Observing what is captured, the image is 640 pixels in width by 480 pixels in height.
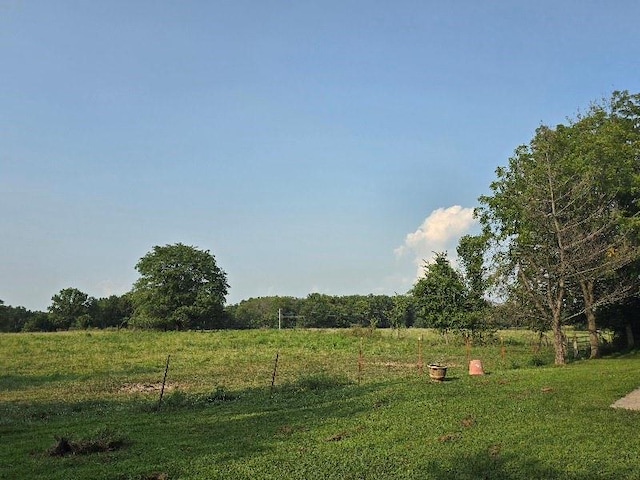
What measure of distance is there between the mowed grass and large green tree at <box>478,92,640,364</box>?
415cm

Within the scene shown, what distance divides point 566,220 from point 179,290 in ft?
185

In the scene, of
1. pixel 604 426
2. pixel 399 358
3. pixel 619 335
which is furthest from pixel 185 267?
pixel 604 426

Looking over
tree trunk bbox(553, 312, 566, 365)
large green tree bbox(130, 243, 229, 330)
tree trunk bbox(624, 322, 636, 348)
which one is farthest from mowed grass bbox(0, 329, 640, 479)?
large green tree bbox(130, 243, 229, 330)

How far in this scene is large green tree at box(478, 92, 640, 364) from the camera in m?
25.7

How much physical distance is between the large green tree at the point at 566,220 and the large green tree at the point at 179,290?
165 feet

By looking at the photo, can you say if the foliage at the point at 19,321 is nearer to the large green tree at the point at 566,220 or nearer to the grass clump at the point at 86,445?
the large green tree at the point at 566,220

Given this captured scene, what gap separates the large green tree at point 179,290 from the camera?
70500 mm

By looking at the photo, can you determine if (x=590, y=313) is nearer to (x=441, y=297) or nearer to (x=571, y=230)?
(x=571, y=230)

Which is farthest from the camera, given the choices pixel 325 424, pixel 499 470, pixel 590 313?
pixel 590 313

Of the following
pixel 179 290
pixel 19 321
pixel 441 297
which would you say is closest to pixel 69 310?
pixel 19 321

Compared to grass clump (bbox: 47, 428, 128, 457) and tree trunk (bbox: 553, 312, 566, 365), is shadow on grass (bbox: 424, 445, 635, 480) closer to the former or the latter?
grass clump (bbox: 47, 428, 128, 457)

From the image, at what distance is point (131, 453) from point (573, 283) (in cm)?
2384

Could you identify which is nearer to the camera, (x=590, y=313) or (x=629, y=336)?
(x=590, y=313)

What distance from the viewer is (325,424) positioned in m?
12.7
